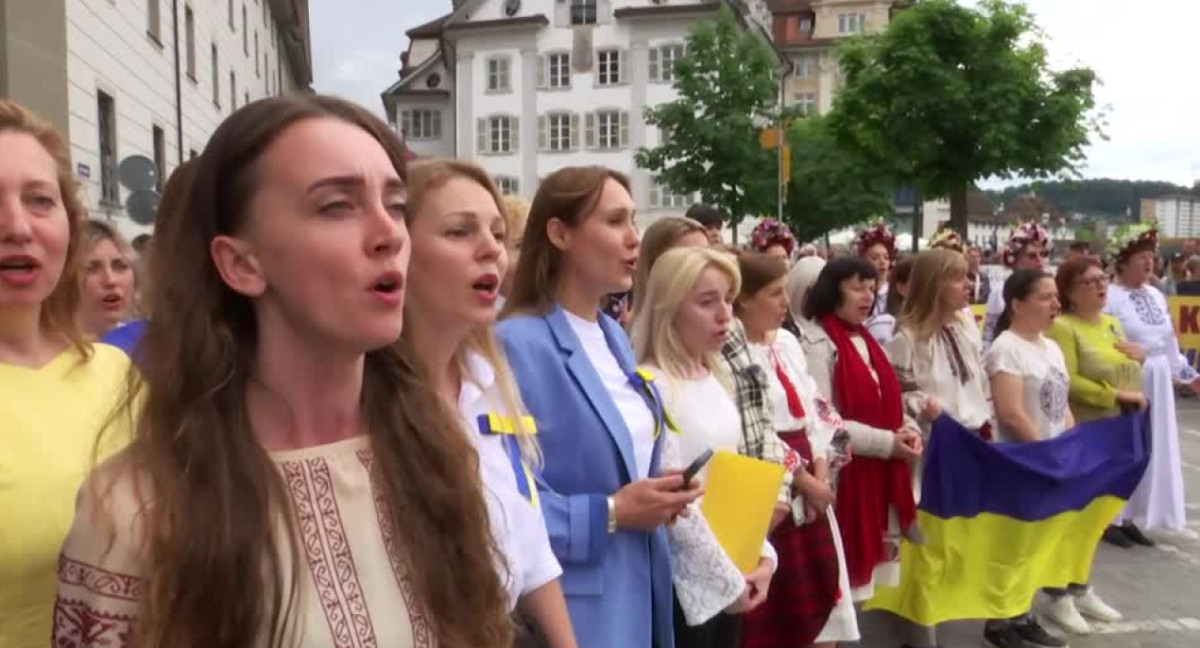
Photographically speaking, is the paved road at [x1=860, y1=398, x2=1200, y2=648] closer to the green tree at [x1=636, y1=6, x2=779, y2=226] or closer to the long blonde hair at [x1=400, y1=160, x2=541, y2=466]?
the long blonde hair at [x1=400, y1=160, x2=541, y2=466]

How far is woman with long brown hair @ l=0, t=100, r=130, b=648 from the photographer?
1.98m

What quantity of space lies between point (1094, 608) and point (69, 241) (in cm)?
578

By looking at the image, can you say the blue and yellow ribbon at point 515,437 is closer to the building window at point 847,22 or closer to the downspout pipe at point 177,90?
the downspout pipe at point 177,90

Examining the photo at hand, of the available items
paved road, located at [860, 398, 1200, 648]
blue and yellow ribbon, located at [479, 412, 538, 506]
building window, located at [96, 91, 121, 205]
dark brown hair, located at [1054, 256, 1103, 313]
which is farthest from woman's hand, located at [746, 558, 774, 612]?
building window, located at [96, 91, 121, 205]

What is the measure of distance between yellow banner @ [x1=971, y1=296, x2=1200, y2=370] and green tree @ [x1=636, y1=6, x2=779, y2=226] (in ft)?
50.3

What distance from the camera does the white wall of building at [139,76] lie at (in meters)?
13.7

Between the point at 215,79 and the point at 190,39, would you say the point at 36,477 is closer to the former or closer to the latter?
the point at 190,39

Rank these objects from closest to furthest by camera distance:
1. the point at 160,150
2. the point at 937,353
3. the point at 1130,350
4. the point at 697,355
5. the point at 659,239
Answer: the point at 697,355, the point at 659,239, the point at 937,353, the point at 1130,350, the point at 160,150

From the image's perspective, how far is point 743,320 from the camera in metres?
4.71

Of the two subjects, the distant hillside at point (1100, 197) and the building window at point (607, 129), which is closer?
the building window at point (607, 129)

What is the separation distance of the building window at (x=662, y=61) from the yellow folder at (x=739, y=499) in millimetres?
51516

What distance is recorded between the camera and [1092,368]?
6.86 metres

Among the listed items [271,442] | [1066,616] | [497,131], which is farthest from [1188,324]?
[497,131]

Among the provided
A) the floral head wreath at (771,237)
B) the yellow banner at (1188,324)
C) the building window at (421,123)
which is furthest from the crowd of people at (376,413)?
the building window at (421,123)
